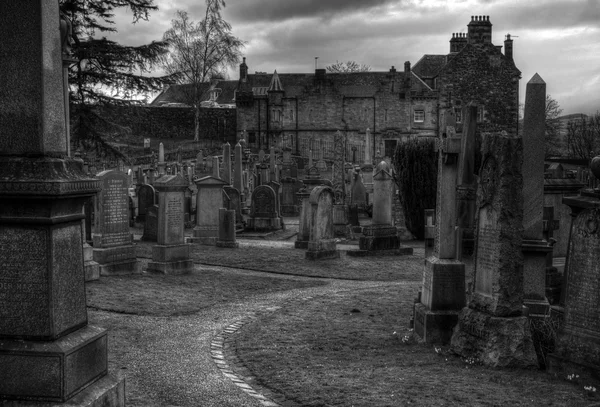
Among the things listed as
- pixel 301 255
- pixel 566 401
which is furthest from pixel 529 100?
pixel 301 255

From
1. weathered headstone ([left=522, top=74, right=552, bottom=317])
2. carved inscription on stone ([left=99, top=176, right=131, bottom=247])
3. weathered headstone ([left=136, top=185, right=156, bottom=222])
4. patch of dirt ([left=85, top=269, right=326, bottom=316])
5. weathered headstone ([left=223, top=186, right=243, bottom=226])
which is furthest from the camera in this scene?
weathered headstone ([left=223, top=186, right=243, bottom=226])

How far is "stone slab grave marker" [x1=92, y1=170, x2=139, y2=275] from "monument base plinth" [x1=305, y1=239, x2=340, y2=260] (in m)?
4.76

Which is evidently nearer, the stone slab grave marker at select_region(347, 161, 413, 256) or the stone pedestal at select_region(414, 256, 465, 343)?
the stone pedestal at select_region(414, 256, 465, 343)

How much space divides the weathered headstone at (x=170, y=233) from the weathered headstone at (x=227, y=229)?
4593mm

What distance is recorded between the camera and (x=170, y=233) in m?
15.3

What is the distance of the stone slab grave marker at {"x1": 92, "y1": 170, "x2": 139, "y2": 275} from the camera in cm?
1462

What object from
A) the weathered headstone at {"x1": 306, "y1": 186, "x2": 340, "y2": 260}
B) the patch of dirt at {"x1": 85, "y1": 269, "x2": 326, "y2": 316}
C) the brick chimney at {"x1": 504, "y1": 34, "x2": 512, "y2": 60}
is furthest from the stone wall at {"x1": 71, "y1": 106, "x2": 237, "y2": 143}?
the patch of dirt at {"x1": 85, "y1": 269, "x2": 326, "y2": 316}

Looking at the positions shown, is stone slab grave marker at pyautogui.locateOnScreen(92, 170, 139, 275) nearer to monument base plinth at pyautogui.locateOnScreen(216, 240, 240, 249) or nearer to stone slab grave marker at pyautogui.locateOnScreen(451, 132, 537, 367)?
monument base plinth at pyautogui.locateOnScreen(216, 240, 240, 249)

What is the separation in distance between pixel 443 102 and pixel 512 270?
58149 mm

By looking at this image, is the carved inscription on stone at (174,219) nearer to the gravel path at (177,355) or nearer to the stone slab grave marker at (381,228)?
the gravel path at (177,355)

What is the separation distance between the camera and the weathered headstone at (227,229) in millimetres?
20219

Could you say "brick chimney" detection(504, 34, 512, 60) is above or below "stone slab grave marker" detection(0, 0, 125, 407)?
above

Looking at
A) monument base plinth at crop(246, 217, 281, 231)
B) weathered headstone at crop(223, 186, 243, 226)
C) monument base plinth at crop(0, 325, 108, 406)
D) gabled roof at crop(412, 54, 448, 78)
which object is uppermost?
gabled roof at crop(412, 54, 448, 78)

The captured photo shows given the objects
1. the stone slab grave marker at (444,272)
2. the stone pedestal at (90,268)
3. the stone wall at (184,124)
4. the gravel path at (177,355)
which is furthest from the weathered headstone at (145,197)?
the stone wall at (184,124)
